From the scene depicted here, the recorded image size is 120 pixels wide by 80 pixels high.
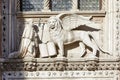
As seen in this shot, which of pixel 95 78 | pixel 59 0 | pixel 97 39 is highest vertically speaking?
pixel 59 0

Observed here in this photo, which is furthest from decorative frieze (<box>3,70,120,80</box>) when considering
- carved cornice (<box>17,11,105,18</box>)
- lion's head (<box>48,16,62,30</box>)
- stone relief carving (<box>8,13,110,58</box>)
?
carved cornice (<box>17,11,105,18</box>)

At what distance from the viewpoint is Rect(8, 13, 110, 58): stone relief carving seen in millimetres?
11148

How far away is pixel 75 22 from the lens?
37.2ft

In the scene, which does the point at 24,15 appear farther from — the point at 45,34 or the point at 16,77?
the point at 16,77

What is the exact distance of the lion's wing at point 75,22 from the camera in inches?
446

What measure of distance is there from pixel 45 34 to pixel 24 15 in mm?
615

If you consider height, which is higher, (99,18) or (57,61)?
(99,18)

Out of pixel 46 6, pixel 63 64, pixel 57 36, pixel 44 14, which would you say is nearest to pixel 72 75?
pixel 63 64

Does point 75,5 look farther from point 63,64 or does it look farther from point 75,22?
point 63,64

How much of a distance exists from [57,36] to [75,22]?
19.1 inches

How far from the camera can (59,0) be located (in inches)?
463

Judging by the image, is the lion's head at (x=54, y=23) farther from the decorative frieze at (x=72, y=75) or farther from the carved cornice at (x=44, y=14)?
the decorative frieze at (x=72, y=75)

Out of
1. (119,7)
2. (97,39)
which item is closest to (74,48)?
(97,39)

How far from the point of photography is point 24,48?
36.6ft
